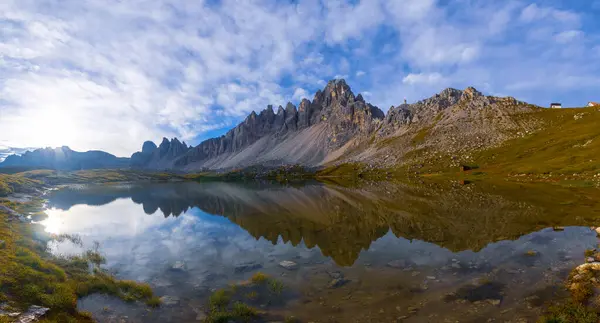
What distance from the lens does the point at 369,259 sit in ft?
85.0

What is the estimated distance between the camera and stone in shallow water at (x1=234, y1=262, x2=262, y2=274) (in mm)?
24808

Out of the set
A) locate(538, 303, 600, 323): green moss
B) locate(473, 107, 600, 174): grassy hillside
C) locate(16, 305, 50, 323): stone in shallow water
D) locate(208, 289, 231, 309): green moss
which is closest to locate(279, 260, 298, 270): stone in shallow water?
locate(208, 289, 231, 309): green moss

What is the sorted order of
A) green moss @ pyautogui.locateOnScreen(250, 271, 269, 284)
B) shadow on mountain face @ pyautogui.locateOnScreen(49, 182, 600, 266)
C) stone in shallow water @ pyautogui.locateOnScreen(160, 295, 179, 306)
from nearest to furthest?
stone in shallow water @ pyautogui.locateOnScreen(160, 295, 179, 306) < green moss @ pyautogui.locateOnScreen(250, 271, 269, 284) < shadow on mountain face @ pyautogui.locateOnScreen(49, 182, 600, 266)

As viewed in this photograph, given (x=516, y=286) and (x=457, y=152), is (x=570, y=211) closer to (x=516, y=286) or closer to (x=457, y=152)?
(x=516, y=286)

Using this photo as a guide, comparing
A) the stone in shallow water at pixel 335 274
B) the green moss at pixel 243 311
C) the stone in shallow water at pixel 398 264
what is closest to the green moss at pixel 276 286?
the green moss at pixel 243 311

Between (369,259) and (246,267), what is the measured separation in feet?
38.0

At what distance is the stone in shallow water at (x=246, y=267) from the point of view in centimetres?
2481

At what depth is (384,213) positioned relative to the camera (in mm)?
49906

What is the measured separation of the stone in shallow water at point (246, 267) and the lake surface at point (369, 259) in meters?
0.33

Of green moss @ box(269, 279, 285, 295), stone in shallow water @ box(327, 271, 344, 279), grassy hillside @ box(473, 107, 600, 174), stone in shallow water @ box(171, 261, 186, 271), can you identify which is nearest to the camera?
green moss @ box(269, 279, 285, 295)

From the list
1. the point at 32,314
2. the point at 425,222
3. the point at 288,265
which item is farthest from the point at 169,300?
the point at 425,222

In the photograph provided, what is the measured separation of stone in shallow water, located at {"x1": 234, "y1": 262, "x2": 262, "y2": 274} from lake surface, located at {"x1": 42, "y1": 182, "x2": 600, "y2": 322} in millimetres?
331

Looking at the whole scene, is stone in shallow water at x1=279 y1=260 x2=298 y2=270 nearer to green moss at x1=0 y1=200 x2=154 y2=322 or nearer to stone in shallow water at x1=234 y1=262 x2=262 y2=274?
stone in shallow water at x1=234 y1=262 x2=262 y2=274

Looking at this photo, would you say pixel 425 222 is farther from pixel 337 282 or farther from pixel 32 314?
pixel 32 314
